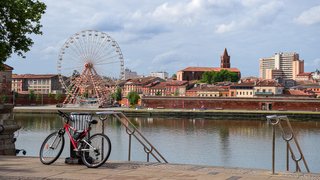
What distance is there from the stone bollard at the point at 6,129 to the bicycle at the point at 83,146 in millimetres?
5283

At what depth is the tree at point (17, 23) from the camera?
15.2m

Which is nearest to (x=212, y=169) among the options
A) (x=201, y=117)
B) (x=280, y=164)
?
(x=280, y=164)

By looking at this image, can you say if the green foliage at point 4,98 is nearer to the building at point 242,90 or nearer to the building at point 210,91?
the building at point 242,90

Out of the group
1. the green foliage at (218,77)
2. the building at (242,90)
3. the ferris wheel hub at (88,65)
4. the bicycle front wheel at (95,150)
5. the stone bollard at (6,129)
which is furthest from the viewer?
the green foliage at (218,77)

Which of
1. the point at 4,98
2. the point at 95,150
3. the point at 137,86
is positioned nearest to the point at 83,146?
the point at 95,150

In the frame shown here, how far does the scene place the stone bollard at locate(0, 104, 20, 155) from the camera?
14367 millimetres

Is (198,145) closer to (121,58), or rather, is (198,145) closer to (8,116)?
(8,116)

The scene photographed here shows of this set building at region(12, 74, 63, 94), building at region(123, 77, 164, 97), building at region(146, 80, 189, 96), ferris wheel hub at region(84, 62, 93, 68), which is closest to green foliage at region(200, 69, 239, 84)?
building at region(146, 80, 189, 96)

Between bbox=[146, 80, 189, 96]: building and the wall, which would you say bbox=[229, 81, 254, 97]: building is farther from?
the wall

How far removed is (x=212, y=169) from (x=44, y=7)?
31.5 feet

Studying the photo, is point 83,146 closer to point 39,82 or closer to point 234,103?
point 234,103

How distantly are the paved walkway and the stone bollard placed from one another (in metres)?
5.29

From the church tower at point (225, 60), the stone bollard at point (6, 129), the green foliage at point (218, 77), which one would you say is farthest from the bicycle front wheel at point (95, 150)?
the church tower at point (225, 60)

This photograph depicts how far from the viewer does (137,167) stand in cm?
872
